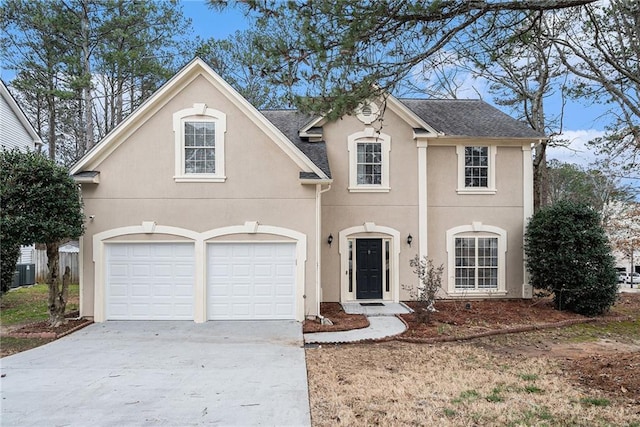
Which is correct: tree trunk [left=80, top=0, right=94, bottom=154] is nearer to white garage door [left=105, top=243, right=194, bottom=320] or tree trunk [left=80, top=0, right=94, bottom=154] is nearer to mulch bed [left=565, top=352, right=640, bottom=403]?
white garage door [left=105, top=243, right=194, bottom=320]

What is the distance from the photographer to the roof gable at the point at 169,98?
10570 mm

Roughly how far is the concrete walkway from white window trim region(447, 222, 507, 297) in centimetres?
209

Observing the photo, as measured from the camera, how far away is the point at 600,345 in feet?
29.8

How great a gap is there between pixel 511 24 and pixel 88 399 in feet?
30.3

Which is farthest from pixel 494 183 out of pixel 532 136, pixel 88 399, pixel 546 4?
pixel 88 399

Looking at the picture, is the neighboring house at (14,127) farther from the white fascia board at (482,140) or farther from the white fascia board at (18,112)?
the white fascia board at (482,140)

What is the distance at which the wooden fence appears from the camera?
59.7 feet

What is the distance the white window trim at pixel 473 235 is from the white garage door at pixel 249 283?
5.66m

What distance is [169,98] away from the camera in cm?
1084

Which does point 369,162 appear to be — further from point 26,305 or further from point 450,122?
point 26,305

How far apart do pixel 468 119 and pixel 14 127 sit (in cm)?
2046

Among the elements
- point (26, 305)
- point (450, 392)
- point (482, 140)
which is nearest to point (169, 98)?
point (26, 305)

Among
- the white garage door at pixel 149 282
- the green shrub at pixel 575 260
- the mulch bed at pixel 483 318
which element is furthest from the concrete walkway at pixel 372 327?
the green shrub at pixel 575 260

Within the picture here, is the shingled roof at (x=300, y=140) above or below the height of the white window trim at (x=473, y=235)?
above
